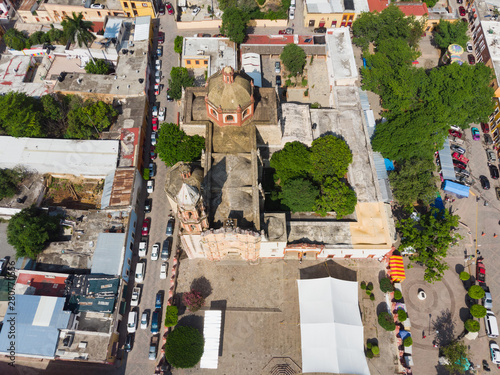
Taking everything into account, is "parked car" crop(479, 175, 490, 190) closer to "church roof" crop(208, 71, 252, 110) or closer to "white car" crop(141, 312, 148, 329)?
"church roof" crop(208, 71, 252, 110)

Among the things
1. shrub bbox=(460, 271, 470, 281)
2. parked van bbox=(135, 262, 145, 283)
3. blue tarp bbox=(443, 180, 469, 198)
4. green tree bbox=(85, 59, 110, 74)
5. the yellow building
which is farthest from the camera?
the yellow building

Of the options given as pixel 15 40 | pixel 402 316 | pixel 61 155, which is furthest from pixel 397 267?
pixel 15 40

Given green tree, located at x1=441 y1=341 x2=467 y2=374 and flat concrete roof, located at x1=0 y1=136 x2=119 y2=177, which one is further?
flat concrete roof, located at x1=0 y1=136 x2=119 y2=177

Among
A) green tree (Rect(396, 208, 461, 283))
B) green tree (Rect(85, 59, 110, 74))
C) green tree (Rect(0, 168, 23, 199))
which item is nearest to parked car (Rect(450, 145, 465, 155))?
green tree (Rect(396, 208, 461, 283))

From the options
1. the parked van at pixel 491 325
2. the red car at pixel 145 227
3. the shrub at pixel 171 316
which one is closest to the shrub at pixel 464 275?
the parked van at pixel 491 325

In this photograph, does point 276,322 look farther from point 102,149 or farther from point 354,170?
point 102,149

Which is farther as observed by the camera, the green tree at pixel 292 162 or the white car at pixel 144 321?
the green tree at pixel 292 162

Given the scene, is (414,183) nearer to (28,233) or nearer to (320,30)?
(320,30)

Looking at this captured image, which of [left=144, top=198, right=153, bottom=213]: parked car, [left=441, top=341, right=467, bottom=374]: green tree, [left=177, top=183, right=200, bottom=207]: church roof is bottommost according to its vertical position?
[left=441, top=341, right=467, bottom=374]: green tree

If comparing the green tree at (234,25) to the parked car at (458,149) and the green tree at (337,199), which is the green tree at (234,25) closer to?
the green tree at (337,199)
